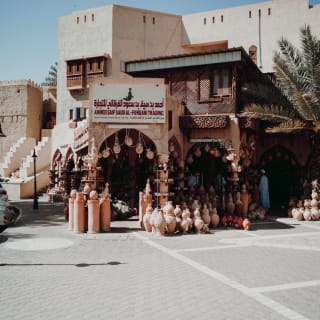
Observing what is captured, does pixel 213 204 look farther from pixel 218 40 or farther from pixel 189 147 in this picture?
pixel 218 40

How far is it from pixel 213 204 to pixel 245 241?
2958 mm

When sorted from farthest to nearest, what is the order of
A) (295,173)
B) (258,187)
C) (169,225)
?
1. (295,173)
2. (258,187)
3. (169,225)

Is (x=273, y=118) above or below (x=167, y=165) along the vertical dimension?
above

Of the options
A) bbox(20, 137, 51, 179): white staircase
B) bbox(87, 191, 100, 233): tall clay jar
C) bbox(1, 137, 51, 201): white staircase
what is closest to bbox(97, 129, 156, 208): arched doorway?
bbox(87, 191, 100, 233): tall clay jar

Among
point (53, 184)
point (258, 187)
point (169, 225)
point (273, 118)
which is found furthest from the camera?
point (53, 184)

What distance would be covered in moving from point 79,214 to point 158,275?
502 centimetres

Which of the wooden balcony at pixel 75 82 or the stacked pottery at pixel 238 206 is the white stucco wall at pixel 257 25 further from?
the stacked pottery at pixel 238 206

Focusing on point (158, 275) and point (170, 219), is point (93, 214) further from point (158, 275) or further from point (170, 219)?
point (158, 275)

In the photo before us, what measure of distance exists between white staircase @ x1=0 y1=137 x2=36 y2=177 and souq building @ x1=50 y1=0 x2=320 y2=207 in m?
3.72

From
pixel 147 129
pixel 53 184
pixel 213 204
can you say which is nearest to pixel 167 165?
pixel 147 129

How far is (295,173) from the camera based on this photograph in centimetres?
1838

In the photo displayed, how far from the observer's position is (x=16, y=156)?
2659cm

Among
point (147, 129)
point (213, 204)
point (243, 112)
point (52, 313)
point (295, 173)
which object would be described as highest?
point (243, 112)

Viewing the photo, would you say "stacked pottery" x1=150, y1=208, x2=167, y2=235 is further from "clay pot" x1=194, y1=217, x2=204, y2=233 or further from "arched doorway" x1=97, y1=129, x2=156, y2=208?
"arched doorway" x1=97, y1=129, x2=156, y2=208
